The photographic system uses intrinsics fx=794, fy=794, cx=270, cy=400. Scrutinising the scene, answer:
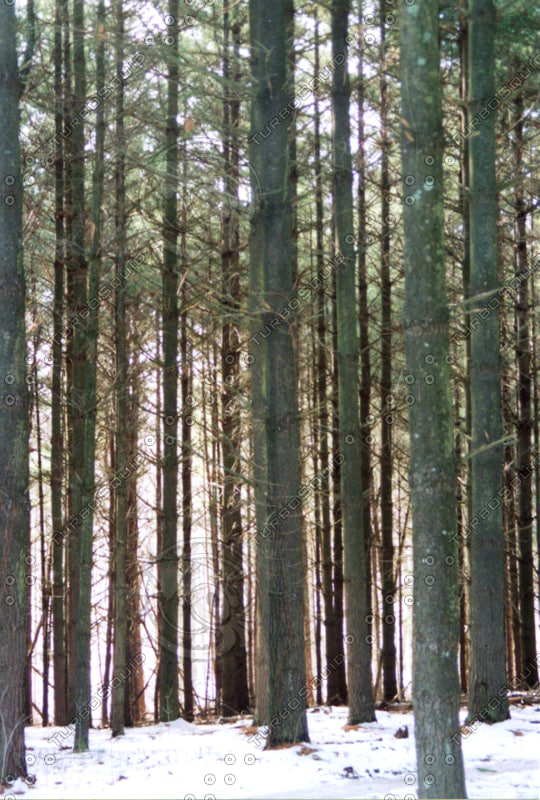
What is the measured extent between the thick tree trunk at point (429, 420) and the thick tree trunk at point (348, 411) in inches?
166

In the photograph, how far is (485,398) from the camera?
30.6ft

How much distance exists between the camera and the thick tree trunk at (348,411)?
9.60m

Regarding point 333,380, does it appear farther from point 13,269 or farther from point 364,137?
point 13,269

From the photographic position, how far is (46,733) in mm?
11539

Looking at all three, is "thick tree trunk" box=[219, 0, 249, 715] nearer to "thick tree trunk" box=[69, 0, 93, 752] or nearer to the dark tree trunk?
the dark tree trunk

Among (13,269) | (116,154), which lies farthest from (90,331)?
(116,154)

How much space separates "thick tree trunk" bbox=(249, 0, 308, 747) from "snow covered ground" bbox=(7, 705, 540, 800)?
652 millimetres

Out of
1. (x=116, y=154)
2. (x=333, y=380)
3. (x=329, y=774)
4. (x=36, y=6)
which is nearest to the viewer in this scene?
(x=329, y=774)

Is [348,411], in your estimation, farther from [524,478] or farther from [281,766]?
[524,478]

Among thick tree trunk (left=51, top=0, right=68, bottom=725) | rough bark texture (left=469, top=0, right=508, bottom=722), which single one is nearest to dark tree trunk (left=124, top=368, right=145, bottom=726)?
thick tree trunk (left=51, top=0, right=68, bottom=725)

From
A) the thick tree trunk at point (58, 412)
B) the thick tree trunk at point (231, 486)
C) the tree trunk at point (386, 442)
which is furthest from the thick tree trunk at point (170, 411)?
the tree trunk at point (386, 442)

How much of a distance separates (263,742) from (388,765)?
1.49 m

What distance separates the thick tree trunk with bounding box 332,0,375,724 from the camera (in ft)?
31.5

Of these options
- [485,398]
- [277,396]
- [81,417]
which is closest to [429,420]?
[277,396]
